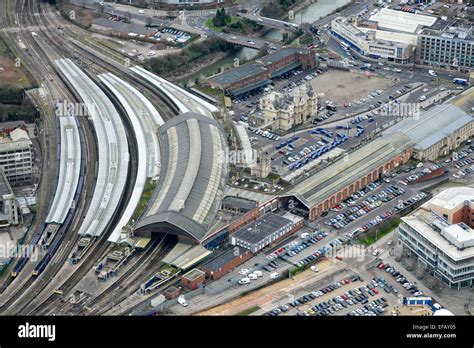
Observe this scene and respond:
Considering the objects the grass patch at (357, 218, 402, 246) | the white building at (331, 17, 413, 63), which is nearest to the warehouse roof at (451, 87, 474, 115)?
the white building at (331, 17, 413, 63)

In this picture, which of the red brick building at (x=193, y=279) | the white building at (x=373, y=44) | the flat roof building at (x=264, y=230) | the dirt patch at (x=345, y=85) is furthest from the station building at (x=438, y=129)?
the red brick building at (x=193, y=279)

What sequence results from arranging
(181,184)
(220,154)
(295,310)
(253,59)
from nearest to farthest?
(295,310)
(181,184)
(220,154)
(253,59)

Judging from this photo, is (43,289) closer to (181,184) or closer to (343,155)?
(181,184)

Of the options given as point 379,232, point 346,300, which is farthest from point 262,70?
point 346,300

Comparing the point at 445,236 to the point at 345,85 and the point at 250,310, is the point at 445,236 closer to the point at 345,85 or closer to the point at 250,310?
the point at 250,310
